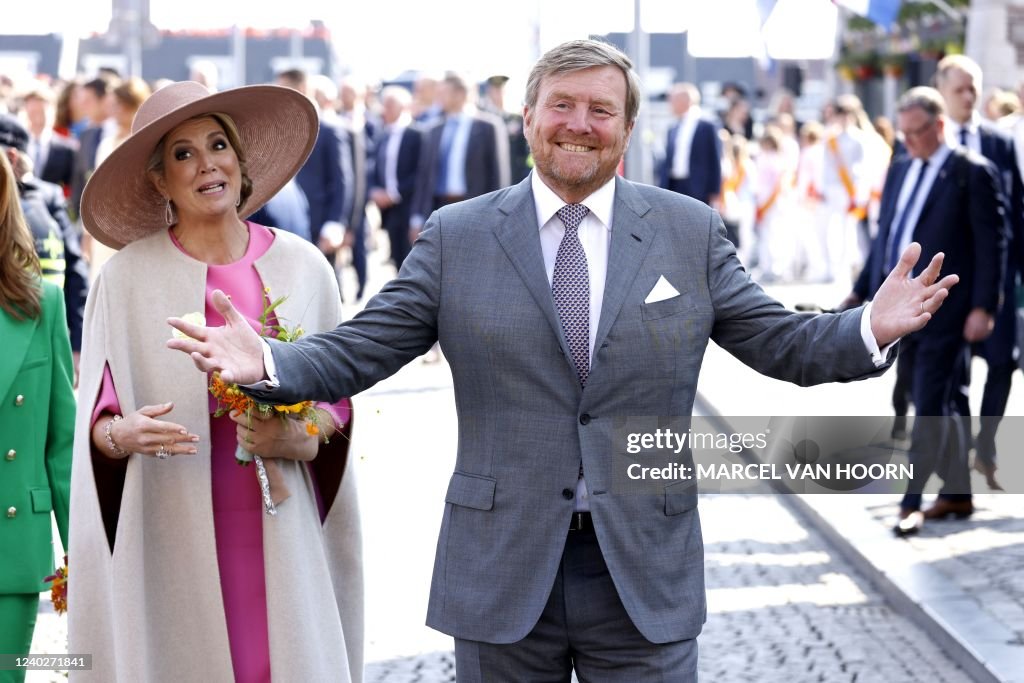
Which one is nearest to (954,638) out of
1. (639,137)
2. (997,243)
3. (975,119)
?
(997,243)

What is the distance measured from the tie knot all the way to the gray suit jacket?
0.07 m

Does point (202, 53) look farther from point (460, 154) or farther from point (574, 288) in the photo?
point (574, 288)

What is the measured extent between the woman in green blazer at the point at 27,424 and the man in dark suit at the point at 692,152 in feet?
49.8

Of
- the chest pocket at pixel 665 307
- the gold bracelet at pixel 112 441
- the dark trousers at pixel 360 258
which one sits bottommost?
the dark trousers at pixel 360 258

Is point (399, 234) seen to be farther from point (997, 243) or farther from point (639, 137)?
point (997, 243)

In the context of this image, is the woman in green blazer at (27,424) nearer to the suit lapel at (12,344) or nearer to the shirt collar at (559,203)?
the suit lapel at (12,344)

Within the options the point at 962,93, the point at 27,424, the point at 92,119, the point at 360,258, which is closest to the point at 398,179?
the point at 360,258

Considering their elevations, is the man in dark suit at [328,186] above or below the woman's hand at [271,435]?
below

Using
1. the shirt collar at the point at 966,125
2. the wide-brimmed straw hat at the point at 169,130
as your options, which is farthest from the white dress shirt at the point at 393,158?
the wide-brimmed straw hat at the point at 169,130

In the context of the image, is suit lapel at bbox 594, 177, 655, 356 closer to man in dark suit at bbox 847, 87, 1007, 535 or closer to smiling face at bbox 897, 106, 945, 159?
man in dark suit at bbox 847, 87, 1007, 535

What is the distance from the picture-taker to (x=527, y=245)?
12.8 ft

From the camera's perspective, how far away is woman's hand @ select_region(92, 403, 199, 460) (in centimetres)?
415

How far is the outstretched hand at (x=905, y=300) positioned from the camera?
3.73m

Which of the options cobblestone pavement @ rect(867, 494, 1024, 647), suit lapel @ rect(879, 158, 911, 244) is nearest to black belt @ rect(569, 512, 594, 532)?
cobblestone pavement @ rect(867, 494, 1024, 647)
